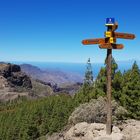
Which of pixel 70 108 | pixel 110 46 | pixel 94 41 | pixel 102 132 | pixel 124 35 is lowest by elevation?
pixel 70 108

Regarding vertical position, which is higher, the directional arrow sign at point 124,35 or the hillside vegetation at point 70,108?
the directional arrow sign at point 124,35

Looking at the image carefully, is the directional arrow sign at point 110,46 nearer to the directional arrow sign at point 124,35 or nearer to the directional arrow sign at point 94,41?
the directional arrow sign at point 94,41

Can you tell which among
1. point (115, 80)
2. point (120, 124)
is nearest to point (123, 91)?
point (115, 80)

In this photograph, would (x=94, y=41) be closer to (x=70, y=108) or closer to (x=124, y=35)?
(x=124, y=35)

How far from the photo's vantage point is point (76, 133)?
1039 inches

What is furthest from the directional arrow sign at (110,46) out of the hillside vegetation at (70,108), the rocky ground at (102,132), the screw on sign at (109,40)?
the hillside vegetation at (70,108)

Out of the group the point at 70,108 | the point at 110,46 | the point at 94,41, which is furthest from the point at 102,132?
the point at 70,108

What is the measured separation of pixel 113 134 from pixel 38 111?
70624 millimetres

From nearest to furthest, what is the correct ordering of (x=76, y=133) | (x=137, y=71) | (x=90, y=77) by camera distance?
1. (x=76, y=133)
2. (x=137, y=71)
3. (x=90, y=77)

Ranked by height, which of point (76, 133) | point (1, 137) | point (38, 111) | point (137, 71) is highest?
point (137, 71)

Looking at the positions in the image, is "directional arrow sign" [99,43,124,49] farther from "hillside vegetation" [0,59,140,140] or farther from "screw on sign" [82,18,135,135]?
"hillside vegetation" [0,59,140,140]

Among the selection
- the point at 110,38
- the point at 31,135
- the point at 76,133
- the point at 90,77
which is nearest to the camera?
the point at 110,38

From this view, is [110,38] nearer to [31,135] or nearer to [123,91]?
[123,91]

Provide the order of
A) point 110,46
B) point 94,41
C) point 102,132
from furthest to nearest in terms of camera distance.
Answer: point 102,132, point 94,41, point 110,46
